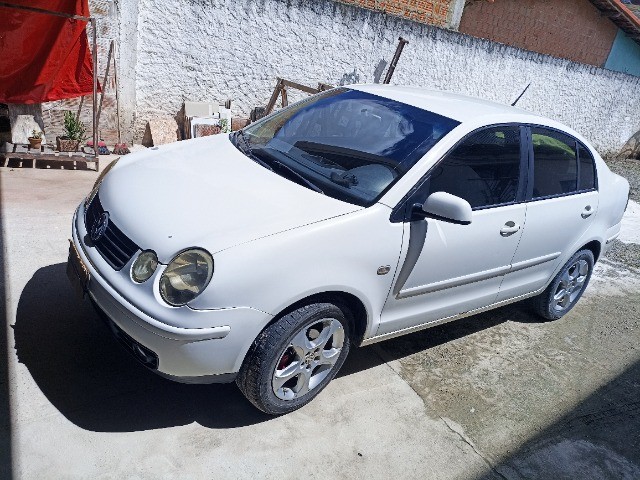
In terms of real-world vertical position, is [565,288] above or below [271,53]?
below

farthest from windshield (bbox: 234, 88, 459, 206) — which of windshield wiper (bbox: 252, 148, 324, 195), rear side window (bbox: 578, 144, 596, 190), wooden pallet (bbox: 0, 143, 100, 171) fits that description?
wooden pallet (bbox: 0, 143, 100, 171)

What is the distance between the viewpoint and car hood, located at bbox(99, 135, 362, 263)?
2521mm

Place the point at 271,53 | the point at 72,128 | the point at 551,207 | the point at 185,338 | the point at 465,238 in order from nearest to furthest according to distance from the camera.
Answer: the point at 185,338 → the point at 465,238 → the point at 551,207 → the point at 72,128 → the point at 271,53

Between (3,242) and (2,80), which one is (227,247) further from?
(2,80)

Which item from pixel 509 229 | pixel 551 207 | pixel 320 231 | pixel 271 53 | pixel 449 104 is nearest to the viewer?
pixel 320 231

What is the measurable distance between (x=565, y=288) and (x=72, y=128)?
542 cm

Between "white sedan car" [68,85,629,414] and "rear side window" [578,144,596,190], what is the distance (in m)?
0.03

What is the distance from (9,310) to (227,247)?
5.83 feet

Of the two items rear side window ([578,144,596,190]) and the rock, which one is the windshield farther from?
the rock

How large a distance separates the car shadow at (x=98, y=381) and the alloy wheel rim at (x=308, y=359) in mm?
229

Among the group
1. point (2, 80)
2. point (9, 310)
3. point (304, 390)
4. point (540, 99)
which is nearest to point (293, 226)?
point (304, 390)

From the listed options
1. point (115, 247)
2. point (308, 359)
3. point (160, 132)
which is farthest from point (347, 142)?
point (160, 132)

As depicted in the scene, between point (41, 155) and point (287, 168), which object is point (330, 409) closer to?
point (287, 168)

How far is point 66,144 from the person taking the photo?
6.06m
